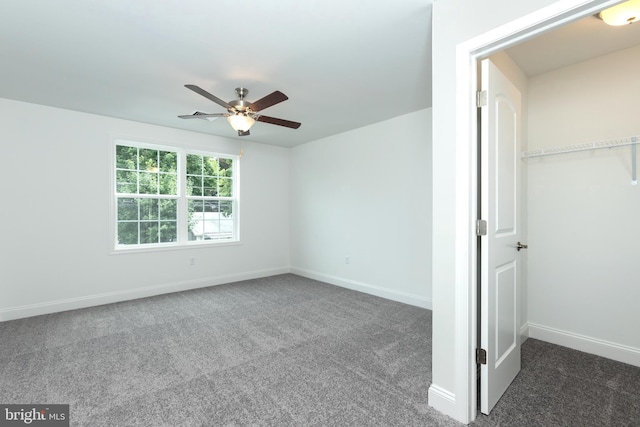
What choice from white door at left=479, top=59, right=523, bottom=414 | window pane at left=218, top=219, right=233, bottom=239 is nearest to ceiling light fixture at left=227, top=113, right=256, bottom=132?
white door at left=479, top=59, right=523, bottom=414

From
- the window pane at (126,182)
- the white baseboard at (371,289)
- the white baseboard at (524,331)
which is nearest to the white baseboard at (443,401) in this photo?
the white baseboard at (524,331)

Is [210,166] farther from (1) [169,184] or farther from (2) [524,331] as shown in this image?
(2) [524,331]

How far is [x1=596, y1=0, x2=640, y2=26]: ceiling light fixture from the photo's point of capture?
1.83 metres

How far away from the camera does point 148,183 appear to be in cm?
447

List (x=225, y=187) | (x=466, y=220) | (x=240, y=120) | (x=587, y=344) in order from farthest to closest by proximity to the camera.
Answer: (x=225, y=187)
(x=240, y=120)
(x=587, y=344)
(x=466, y=220)

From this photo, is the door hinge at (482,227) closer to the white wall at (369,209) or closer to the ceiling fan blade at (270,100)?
the ceiling fan blade at (270,100)

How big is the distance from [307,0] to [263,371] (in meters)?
2.58

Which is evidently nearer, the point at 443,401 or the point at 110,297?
the point at 443,401

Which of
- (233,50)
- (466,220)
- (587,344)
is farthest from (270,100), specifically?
(587,344)

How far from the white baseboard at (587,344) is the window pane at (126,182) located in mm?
5140

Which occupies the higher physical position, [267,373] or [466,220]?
[466,220]

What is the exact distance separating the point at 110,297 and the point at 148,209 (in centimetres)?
130

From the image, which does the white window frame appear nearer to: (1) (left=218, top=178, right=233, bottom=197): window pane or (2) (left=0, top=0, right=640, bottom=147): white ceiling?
(1) (left=218, top=178, right=233, bottom=197): window pane

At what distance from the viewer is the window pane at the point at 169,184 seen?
15.1ft
